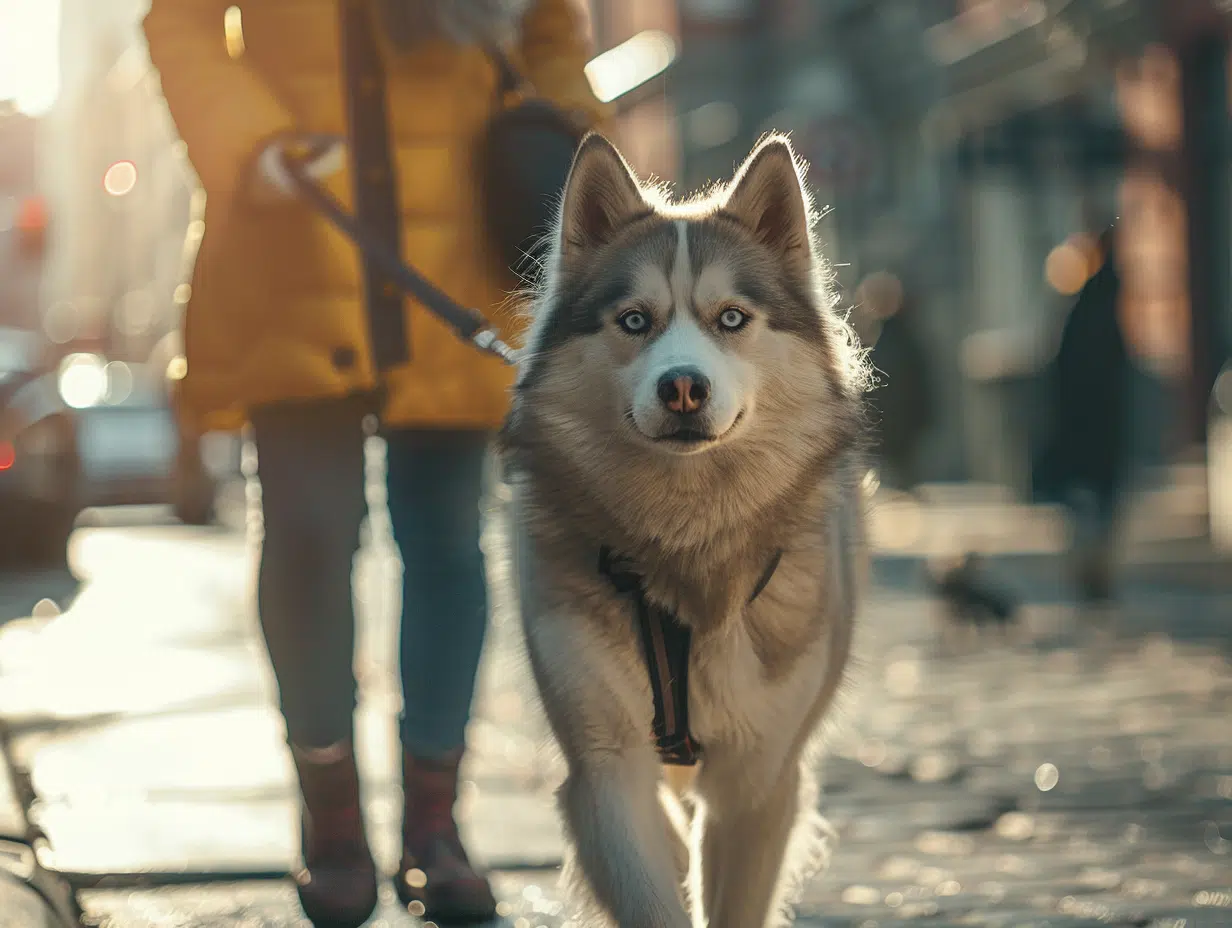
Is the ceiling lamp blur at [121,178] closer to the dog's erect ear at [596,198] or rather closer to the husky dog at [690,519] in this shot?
the dog's erect ear at [596,198]

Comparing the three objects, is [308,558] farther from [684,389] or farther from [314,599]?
[684,389]

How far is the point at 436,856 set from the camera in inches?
180

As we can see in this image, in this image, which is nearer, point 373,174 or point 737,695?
point 737,695

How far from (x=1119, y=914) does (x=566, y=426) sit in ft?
5.87

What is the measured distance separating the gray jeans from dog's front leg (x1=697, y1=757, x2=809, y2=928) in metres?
1.07

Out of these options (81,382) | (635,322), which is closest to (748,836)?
(635,322)

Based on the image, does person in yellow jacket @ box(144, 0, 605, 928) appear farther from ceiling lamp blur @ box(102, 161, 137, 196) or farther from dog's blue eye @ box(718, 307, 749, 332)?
ceiling lamp blur @ box(102, 161, 137, 196)

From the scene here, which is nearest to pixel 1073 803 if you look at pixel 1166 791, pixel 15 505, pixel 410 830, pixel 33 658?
pixel 1166 791

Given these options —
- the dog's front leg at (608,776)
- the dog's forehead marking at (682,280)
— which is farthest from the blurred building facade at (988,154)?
the dog's front leg at (608,776)

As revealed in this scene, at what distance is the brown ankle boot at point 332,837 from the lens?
445 centimetres

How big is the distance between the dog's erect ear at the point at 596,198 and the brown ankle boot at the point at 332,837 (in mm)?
1389

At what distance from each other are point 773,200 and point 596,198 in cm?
35

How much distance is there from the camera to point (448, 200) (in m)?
4.67

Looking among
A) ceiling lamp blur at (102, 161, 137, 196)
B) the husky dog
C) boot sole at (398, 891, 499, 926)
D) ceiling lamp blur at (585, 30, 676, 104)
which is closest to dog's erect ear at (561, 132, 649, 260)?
the husky dog
